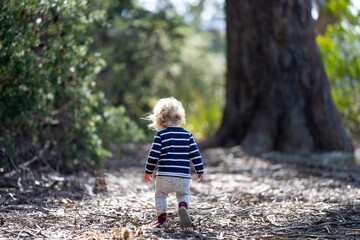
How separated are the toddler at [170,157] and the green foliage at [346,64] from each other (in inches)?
240

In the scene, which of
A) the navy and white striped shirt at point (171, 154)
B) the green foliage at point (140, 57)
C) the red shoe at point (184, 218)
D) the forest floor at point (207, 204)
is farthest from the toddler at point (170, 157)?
the green foliage at point (140, 57)

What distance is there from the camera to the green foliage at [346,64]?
884cm

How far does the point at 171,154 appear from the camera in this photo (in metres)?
3.50

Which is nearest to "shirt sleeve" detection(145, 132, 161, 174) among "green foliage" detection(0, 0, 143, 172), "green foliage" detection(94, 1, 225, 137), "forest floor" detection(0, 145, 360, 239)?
"forest floor" detection(0, 145, 360, 239)

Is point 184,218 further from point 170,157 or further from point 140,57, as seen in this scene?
point 140,57

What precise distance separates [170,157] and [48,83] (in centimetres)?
199

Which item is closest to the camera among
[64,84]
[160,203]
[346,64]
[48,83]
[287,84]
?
[160,203]

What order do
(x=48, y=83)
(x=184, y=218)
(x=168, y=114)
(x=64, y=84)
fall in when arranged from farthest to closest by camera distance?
1. (x=64, y=84)
2. (x=48, y=83)
3. (x=168, y=114)
4. (x=184, y=218)

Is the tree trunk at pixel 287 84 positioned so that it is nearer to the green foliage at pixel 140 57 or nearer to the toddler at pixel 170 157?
the green foliage at pixel 140 57

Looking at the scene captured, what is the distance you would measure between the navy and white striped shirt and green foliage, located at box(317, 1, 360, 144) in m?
6.12

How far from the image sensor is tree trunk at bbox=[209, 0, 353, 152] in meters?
7.41

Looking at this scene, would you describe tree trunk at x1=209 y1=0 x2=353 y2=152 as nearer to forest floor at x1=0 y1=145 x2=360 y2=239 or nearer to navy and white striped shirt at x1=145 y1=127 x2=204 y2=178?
forest floor at x1=0 y1=145 x2=360 y2=239

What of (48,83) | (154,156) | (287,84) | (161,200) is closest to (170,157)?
(154,156)

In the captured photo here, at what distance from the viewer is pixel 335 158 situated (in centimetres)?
693
